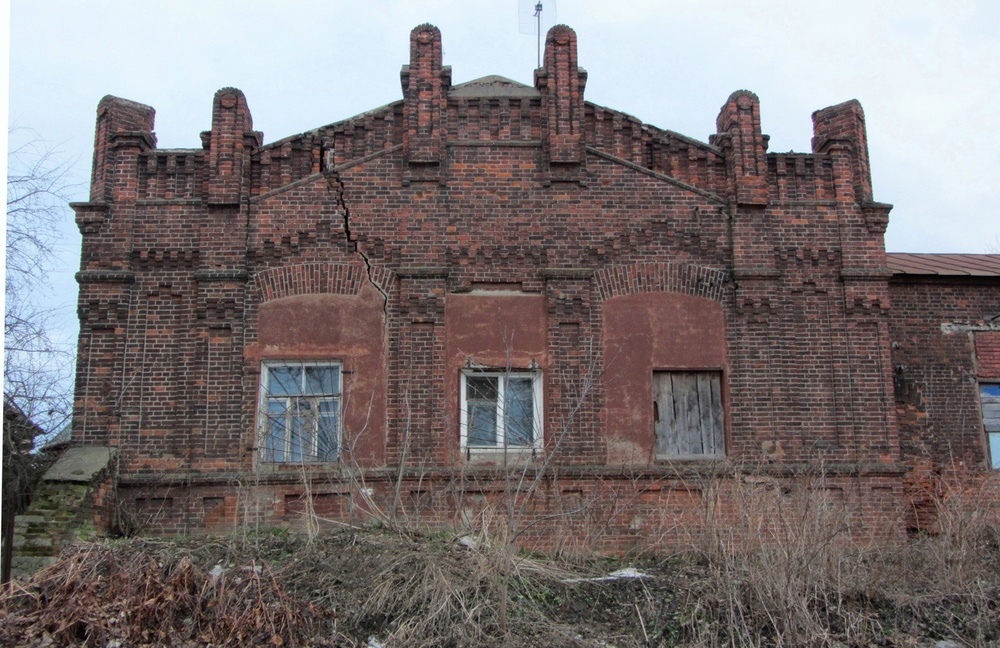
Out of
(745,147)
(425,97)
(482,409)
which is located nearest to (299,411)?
(482,409)

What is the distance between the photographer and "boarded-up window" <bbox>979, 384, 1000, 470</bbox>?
54.8 ft

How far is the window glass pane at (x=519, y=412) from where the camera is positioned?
1500 centimetres

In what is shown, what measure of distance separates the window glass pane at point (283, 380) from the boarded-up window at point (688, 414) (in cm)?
491

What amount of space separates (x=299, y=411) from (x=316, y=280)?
1843 millimetres

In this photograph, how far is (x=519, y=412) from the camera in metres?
15.1

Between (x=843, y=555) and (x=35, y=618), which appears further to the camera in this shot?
(x=843, y=555)

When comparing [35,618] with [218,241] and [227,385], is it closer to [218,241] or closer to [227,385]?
[227,385]

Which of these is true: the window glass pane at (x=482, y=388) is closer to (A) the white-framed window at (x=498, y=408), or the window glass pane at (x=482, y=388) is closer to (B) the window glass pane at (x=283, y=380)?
(A) the white-framed window at (x=498, y=408)

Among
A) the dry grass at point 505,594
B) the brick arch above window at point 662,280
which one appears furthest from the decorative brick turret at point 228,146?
the dry grass at point 505,594

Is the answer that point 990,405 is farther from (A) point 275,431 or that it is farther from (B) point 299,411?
(A) point 275,431

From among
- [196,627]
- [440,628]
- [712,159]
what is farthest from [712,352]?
[196,627]

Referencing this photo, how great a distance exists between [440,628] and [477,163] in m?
7.58

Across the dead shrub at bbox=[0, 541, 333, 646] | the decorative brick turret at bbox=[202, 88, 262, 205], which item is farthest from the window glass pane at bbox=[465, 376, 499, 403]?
the dead shrub at bbox=[0, 541, 333, 646]

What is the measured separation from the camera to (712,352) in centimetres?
1538
